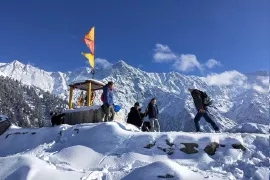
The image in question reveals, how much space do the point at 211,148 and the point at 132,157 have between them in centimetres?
233

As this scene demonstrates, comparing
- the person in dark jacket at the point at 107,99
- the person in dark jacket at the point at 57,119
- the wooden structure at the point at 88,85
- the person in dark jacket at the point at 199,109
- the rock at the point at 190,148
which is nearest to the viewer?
the rock at the point at 190,148

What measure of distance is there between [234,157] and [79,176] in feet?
14.1

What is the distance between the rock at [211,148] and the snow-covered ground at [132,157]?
0.11 meters

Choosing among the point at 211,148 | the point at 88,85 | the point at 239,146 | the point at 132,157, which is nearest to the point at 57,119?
the point at 88,85

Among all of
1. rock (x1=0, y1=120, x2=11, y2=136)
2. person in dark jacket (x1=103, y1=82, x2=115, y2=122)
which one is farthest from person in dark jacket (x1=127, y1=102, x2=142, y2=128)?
rock (x1=0, y1=120, x2=11, y2=136)

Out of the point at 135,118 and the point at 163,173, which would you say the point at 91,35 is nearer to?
the point at 135,118

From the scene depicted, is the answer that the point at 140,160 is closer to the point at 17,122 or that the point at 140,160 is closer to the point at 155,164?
the point at 155,164

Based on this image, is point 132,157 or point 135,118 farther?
point 135,118

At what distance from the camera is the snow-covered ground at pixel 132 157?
9.00 m

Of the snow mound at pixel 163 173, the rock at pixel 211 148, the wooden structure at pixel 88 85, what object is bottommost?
the snow mound at pixel 163 173

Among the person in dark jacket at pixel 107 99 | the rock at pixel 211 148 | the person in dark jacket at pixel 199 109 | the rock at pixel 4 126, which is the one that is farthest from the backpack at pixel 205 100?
the rock at pixel 4 126

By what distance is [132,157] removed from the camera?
33.9 feet

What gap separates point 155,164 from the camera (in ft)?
29.5

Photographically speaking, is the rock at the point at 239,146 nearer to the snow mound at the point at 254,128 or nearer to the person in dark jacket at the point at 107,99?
the snow mound at the point at 254,128
